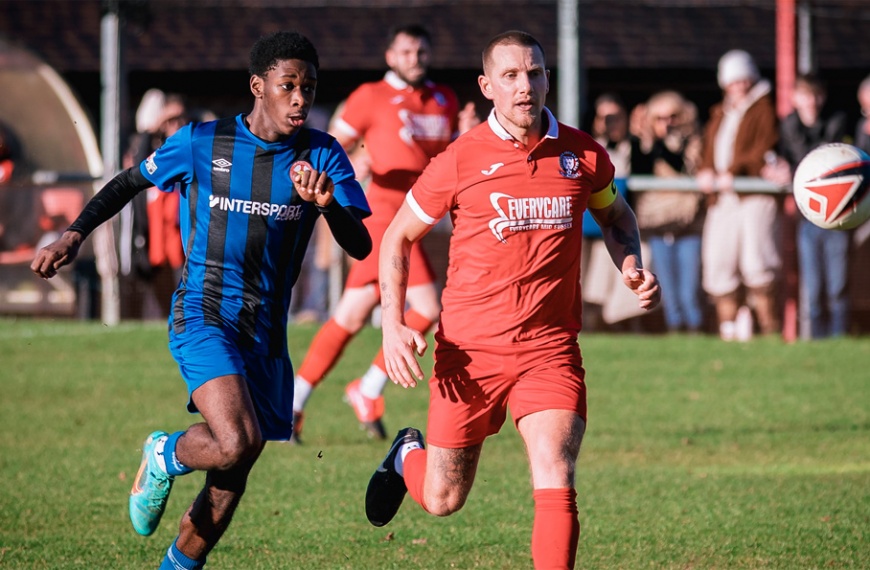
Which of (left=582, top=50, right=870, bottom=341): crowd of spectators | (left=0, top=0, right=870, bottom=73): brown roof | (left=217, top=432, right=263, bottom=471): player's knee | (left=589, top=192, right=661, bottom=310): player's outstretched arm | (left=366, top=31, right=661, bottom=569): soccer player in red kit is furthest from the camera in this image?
(left=0, top=0, right=870, bottom=73): brown roof

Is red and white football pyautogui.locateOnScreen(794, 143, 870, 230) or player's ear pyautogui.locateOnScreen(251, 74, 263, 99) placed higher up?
player's ear pyautogui.locateOnScreen(251, 74, 263, 99)

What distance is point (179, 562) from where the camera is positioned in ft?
18.9

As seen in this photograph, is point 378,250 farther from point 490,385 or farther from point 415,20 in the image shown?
point 415,20

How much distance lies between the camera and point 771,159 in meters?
13.2

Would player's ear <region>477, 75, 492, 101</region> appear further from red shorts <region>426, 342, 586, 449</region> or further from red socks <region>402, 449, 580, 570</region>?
red socks <region>402, 449, 580, 570</region>

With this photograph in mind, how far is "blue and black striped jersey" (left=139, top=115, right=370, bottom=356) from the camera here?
5.95m

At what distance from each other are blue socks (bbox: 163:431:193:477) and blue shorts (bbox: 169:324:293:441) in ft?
0.51

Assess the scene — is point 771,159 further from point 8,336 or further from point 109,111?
point 8,336

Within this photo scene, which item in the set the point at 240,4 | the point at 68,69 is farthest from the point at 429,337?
the point at 68,69

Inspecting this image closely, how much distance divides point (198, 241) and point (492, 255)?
1.25 metres

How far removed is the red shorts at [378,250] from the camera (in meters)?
9.51

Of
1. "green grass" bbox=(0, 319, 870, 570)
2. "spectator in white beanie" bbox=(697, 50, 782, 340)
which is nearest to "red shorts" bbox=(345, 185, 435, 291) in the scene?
"green grass" bbox=(0, 319, 870, 570)

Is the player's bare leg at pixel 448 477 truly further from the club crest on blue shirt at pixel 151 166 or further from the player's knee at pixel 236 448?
the club crest on blue shirt at pixel 151 166

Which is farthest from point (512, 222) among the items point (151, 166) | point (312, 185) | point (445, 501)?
point (151, 166)
